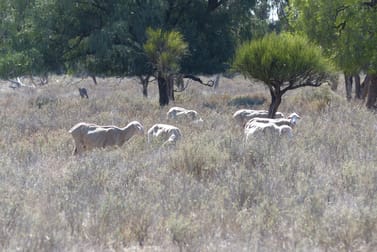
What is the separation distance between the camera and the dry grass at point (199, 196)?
21.4 ft

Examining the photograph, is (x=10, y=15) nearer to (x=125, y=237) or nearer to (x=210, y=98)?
(x=210, y=98)

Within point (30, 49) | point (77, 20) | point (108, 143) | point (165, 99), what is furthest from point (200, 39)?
point (108, 143)

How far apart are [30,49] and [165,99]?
5157 mm

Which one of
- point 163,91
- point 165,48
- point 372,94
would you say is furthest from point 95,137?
point 163,91

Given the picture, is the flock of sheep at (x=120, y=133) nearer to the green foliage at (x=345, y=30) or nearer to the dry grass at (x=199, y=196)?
the dry grass at (x=199, y=196)

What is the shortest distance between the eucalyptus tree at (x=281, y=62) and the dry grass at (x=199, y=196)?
4.52m

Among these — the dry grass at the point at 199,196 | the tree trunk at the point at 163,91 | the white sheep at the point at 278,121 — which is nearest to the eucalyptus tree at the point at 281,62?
the white sheep at the point at 278,121

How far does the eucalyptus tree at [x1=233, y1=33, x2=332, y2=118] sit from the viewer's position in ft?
57.9

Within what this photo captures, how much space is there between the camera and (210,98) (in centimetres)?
2916

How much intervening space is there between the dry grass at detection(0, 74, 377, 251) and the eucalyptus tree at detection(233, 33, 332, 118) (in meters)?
4.52

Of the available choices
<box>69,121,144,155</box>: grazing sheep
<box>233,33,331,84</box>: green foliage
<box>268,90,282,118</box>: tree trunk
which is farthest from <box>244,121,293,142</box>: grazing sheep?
<box>268,90,282,118</box>: tree trunk

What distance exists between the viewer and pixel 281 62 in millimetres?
17641

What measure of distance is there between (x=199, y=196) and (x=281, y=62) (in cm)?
1023

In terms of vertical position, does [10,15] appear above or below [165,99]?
above
